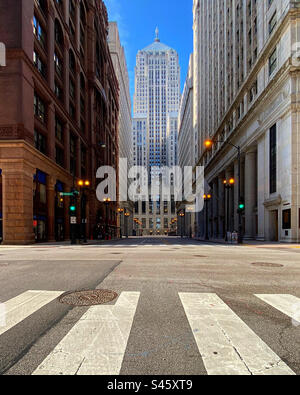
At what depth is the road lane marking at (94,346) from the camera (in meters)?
2.50

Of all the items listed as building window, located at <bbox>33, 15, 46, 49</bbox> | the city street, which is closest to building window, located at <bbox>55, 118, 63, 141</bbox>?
building window, located at <bbox>33, 15, 46, 49</bbox>

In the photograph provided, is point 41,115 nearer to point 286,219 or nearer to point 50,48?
point 50,48

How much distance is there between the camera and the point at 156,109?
188875mm

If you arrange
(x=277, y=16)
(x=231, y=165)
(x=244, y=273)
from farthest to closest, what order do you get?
(x=231, y=165)
(x=277, y=16)
(x=244, y=273)

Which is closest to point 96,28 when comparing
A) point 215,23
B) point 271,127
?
point 215,23

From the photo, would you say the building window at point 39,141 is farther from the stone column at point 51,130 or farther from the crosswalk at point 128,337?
the crosswalk at point 128,337

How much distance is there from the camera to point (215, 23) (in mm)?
61000

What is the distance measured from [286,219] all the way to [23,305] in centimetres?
2647

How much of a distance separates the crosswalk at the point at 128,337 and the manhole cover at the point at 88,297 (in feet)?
0.70

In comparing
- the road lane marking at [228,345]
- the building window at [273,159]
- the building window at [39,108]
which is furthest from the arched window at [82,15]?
the road lane marking at [228,345]

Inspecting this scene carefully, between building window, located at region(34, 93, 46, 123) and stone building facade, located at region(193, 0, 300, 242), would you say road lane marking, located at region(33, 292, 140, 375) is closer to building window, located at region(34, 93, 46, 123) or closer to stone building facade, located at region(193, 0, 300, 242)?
stone building facade, located at region(193, 0, 300, 242)

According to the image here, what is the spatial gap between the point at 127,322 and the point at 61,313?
3.77 feet

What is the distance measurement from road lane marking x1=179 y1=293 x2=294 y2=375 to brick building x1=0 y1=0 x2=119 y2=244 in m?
22.3
